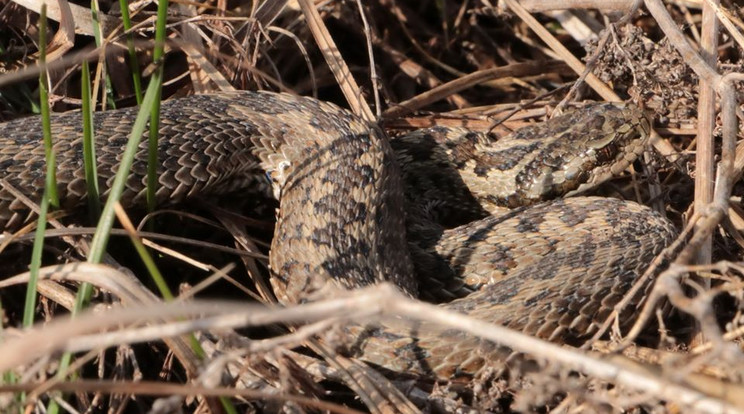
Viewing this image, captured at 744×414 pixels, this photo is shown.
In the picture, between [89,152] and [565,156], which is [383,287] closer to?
[89,152]

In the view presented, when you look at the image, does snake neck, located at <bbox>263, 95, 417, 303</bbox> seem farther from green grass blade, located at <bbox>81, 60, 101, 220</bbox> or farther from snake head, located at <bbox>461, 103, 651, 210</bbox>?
green grass blade, located at <bbox>81, 60, 101, 220</bbox>

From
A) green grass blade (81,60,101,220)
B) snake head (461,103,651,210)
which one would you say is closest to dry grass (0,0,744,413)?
green grass blade (81,60,101,220)

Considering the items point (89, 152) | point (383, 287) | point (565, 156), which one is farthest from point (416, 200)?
point (383, 287)

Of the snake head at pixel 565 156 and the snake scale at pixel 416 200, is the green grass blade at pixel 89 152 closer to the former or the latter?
the snake scale at pixel 416 200

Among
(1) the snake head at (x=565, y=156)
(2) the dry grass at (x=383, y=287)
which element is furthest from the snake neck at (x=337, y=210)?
(1) the snake head at (x=565, y=156)

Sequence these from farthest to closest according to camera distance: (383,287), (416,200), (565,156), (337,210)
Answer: (416,200) → (565,156) → (337,210) → (383,287)

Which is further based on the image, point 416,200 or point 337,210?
point 416,200

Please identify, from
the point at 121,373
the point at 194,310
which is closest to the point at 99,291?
the point at 121,373

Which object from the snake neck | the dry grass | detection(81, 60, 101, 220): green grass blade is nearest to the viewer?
the dry grass
